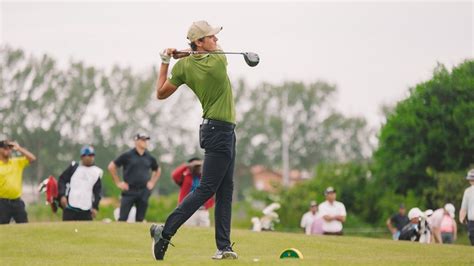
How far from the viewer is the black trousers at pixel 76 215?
2122cm

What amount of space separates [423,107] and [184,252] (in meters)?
19.4

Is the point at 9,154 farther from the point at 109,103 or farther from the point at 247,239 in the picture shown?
the point at 109,103

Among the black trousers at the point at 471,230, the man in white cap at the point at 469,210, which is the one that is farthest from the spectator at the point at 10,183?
the black trousers at the point at 471,230

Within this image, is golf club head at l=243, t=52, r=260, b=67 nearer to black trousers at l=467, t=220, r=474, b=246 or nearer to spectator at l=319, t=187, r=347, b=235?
black trousers at l=467, t=220, r=474, b=246

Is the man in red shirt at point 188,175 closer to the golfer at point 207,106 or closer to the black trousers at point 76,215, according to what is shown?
the black trousers at point 76,215

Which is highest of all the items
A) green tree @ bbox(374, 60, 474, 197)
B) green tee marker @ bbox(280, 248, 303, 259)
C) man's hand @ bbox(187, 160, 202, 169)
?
green tree @ bbox(374, 60, 474, 197)

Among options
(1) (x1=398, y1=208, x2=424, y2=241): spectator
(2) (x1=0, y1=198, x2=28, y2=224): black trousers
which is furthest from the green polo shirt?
(1) (x1=398, y1=208, x2=424, y2=241): spectator

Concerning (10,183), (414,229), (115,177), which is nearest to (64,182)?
(115,177)

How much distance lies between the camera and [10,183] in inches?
771

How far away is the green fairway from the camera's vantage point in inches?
523

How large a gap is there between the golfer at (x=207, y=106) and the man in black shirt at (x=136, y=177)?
374 inches

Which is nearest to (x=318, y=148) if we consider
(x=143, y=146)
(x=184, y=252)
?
(x=143, y=146)

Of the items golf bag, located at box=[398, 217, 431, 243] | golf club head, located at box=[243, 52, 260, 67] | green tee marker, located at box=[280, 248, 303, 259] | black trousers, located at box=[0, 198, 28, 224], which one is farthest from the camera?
golf bag, located at box=[398, 217, 431, 243]

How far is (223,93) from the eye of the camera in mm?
11875
